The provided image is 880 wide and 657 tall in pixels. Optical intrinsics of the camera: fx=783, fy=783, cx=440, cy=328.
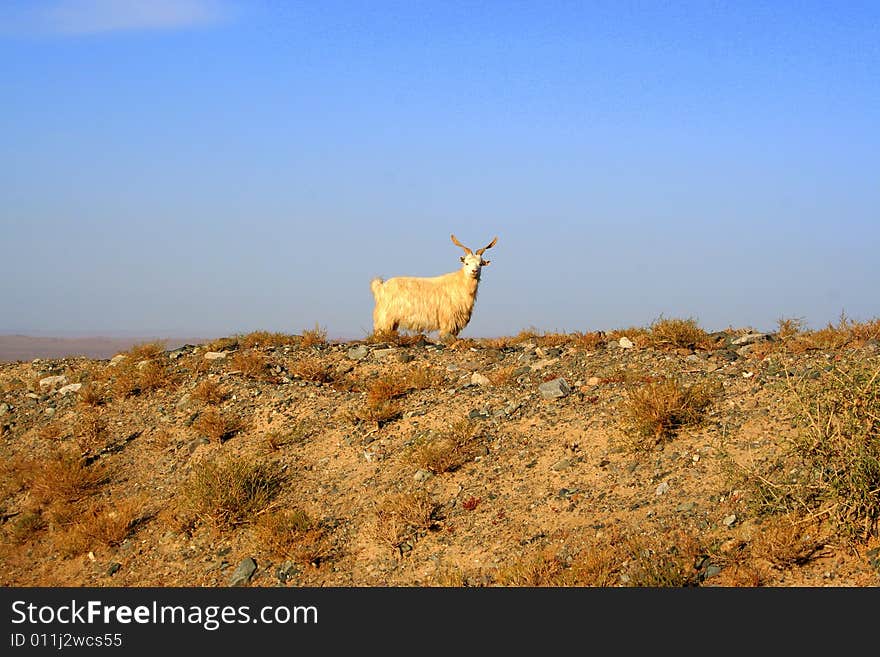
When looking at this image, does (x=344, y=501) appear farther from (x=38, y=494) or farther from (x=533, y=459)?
(x=38, y=494)

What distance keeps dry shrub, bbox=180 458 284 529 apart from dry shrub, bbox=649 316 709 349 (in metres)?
6.99

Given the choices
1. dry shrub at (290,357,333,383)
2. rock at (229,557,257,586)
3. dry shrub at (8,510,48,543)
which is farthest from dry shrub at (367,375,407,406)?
dry shrub at (8,510,48,543)

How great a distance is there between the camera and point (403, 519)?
9.27 m

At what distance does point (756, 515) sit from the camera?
8.16 m

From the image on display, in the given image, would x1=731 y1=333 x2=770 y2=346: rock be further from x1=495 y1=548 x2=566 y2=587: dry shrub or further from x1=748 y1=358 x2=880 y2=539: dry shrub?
x1=495 y1=548 x2=566 y2=587: dry shrub

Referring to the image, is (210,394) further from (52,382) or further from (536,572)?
(536,572)

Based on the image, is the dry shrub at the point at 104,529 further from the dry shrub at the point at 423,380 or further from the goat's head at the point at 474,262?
the goat's head at the point at 474,262

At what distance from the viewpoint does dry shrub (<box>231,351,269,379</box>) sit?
14008 millimetres

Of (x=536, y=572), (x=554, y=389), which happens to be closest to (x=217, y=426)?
(x=554, y=389)

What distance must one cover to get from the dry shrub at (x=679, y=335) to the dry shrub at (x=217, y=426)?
284 inches

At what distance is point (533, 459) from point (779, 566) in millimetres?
3401

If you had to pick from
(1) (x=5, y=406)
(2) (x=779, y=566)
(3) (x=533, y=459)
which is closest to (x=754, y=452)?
(2) (x=779, y=566)

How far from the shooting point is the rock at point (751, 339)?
1355 cm

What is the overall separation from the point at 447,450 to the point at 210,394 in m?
4.92
